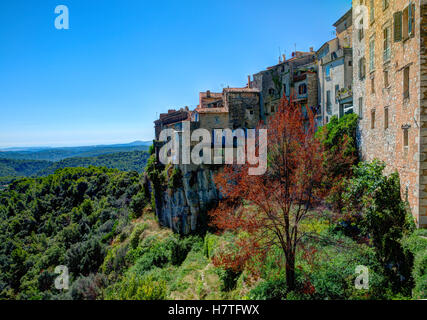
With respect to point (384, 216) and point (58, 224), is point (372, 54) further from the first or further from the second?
point (58, 224)

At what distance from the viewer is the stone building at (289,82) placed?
1303 inches

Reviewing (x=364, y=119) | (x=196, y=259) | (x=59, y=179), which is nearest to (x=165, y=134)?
(x=196, y=259)

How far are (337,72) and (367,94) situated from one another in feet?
34.8

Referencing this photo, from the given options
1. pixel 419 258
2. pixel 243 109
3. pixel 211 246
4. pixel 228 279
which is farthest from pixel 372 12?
pixel 211 246

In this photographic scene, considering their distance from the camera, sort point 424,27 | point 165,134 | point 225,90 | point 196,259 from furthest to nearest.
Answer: point 165,134, point 225,90, point 196,259, point 424,27

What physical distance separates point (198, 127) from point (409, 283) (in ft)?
80.8

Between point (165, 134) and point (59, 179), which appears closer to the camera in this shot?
point (165, 134)

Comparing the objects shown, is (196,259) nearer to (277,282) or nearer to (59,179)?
(277,282)

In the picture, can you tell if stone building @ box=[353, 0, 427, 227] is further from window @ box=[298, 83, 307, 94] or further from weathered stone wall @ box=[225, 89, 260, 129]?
weathered stone wall @ box=[225, 89, 260, 129]

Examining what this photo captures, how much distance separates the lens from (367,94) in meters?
18.1

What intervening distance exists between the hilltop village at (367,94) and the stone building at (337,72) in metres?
0.10

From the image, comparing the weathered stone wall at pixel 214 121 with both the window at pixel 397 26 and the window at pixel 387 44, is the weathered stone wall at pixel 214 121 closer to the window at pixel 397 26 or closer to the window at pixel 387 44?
the window at pixel 387 44

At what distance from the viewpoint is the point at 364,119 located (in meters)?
18.7
